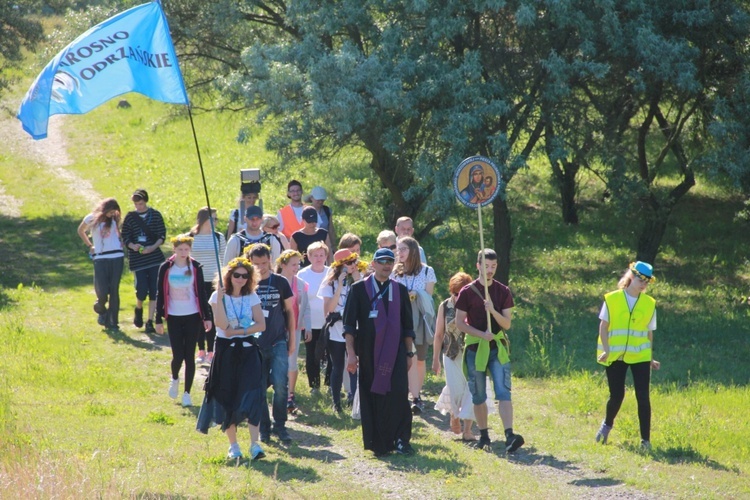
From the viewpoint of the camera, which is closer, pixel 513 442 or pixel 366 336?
pixel 366 336

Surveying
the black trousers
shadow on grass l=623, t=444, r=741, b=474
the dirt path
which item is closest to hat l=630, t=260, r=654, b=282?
the black trousers

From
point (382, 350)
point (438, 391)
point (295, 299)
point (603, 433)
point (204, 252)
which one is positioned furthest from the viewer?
point (204, 252)

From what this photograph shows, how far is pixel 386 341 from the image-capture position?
27.3 feet

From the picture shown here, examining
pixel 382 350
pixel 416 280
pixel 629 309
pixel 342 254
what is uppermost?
pixel 342 254

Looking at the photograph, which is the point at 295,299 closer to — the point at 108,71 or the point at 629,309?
the point at 108,71

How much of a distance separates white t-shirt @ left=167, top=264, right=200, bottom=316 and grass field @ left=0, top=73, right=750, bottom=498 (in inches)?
40.4

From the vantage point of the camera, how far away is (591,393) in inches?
425

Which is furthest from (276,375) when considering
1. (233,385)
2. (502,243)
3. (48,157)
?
(48,157)

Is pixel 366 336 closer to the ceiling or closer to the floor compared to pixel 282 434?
closer to the ceiling

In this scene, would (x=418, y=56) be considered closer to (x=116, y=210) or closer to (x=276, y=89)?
(x=276, y=89)

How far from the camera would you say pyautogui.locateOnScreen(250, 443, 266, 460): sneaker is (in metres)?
8.06

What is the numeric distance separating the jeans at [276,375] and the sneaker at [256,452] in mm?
466

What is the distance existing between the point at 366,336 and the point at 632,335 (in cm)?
237

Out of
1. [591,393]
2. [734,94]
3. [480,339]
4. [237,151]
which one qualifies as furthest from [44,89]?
[237,151]
